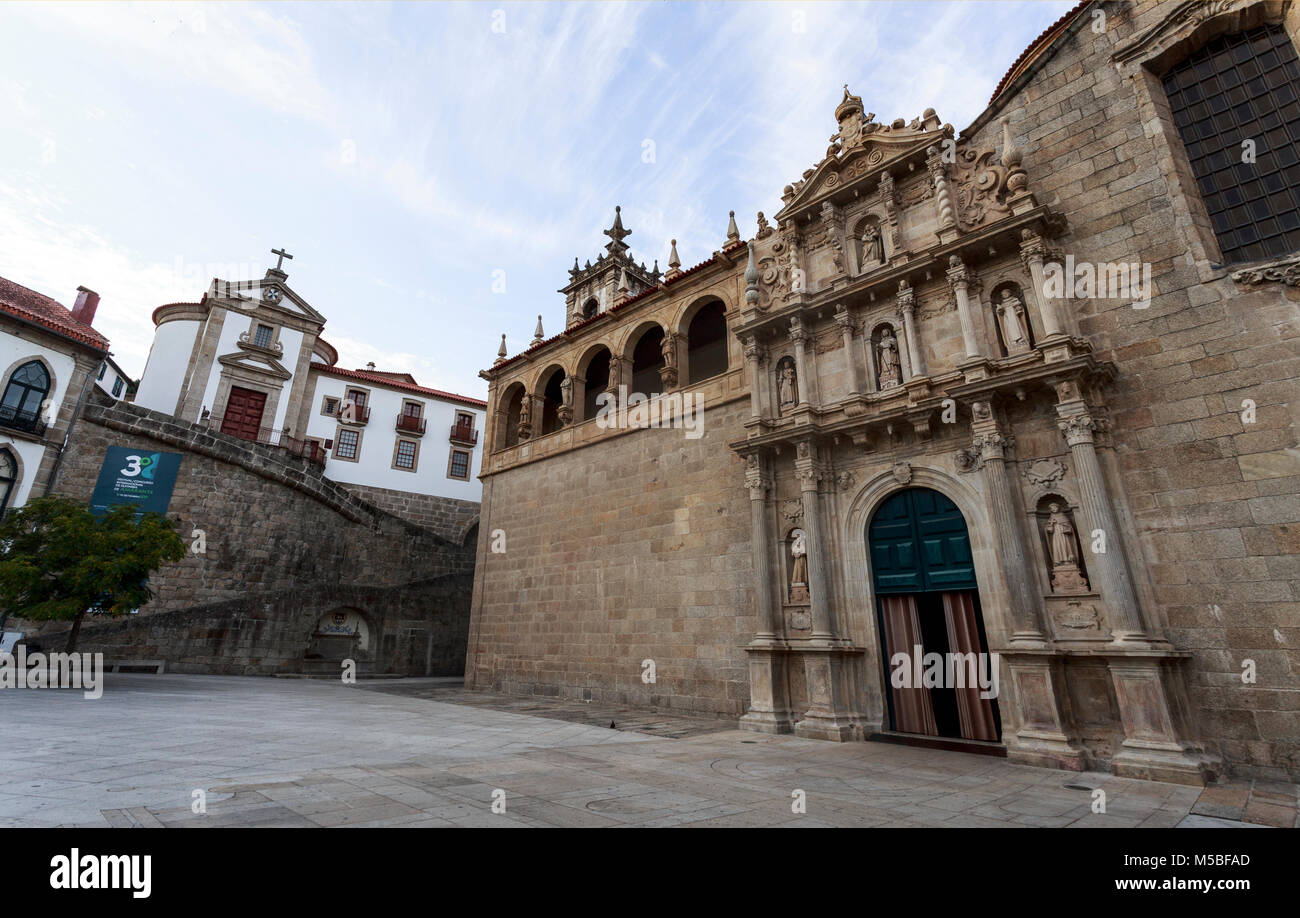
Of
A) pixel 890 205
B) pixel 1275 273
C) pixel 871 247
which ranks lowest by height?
pixel 1275 273

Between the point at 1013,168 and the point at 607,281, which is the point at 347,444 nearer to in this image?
the point at 607,281

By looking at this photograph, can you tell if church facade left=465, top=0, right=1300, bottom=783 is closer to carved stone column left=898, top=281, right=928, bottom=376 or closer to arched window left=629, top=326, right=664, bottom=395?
carved stone column left=898, top=281, right=928, bottom=376

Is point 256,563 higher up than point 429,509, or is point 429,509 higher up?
point 429,509

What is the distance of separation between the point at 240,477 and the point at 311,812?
2509 centimetres

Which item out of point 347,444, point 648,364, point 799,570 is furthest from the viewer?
point 347,444

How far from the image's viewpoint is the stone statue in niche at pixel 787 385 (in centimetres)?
1295

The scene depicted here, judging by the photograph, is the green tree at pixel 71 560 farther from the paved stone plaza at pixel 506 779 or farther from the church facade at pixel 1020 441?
the church facade at pixel 1020 441

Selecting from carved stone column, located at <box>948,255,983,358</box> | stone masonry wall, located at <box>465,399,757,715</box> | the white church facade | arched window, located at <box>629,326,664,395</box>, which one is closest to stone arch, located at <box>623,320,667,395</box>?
arched window, located at <box>629,326,664,395</box>

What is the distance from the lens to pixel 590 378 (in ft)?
65.6

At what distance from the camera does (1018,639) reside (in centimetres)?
868

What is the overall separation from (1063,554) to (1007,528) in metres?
0.81

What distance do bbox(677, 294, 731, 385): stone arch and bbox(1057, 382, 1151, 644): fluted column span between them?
28.2 ft

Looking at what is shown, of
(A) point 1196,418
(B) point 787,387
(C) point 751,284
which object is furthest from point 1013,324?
(C) point 751,284

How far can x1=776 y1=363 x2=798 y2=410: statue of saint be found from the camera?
13.0m
